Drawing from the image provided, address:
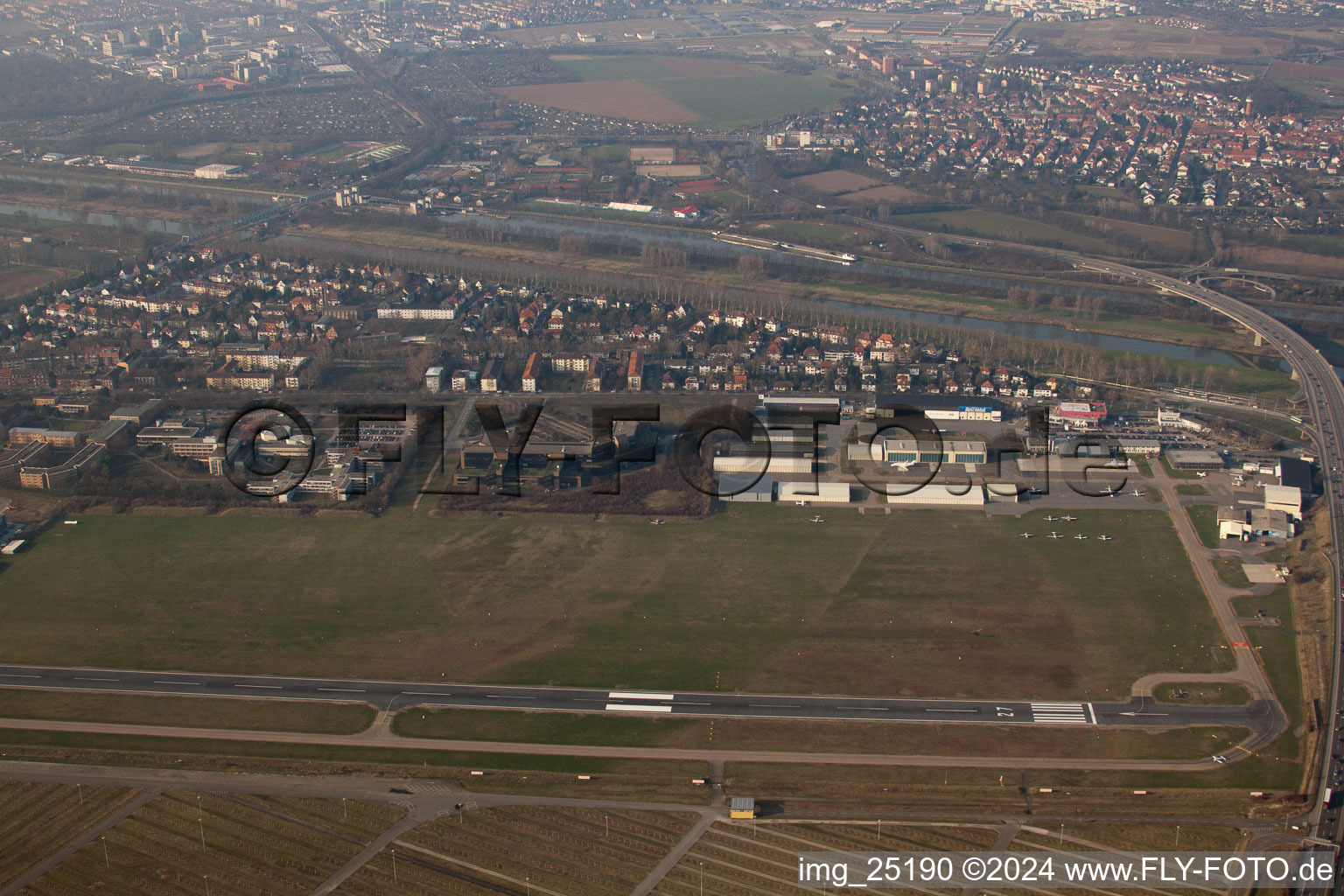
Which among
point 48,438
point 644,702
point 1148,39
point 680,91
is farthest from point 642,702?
point 1148,39

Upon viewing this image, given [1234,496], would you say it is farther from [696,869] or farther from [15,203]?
[15,203]

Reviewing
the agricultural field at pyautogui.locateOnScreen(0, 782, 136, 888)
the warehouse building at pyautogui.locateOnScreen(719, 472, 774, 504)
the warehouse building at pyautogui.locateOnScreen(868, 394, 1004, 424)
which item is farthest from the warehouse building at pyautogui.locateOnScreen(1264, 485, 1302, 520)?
the agricultural field at pyautogui.locateOnScreen(0, 782, 136, 888)

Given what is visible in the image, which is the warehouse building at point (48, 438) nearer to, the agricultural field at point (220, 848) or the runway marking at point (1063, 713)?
the agricultural field at point (220, 848)

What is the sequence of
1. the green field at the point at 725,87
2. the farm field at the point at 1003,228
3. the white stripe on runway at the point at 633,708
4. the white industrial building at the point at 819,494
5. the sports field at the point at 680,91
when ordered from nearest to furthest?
1. the white stripe on runway at the point at 633,708
2. the white industrial building at the point at 819,494
3. the farm field at the point at 1003,228
4. the sports field at the point at 680,91
5. the green field at the point at 725,87

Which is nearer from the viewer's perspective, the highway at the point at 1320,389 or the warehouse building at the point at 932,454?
the highway at the point at 1320,389

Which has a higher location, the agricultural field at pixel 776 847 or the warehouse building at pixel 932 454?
the warehouse building at pixel 932 454

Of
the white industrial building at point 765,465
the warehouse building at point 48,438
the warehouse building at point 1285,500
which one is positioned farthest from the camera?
the warehouse building at point 48,438

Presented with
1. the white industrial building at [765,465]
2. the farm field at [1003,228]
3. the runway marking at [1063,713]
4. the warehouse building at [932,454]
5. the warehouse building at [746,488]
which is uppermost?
the farm field at [1003,228]

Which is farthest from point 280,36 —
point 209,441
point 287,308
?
point 209,441

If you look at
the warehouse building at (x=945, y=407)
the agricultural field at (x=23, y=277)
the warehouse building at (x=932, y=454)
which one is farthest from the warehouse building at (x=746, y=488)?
the agricultural field at (x=23, y=277)
